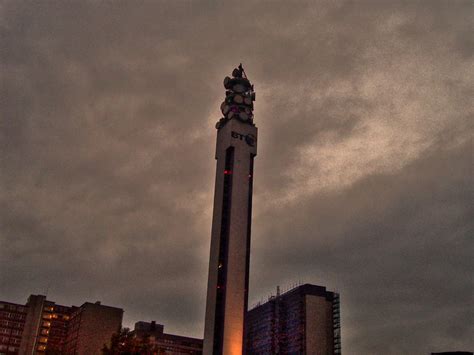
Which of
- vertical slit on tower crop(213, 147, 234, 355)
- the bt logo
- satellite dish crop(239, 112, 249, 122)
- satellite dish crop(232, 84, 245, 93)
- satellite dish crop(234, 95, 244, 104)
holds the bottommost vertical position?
vertical slit on tower crop(213, 147, 234, 355)

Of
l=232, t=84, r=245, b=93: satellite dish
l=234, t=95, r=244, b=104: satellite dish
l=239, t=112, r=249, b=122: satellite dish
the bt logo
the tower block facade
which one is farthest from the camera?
l=232, t=84, r=245, b=93: satellite dish

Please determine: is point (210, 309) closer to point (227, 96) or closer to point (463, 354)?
point (227, 96)

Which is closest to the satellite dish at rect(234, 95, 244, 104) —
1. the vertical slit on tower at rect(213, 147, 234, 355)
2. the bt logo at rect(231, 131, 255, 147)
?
the bt logo at rect(231, 131, 255, 147)

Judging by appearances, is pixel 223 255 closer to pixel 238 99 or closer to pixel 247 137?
pixel 247 137

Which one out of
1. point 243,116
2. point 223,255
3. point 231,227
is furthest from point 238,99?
point 223,255

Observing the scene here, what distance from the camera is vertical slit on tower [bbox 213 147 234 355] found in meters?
132

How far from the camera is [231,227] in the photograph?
468 feet

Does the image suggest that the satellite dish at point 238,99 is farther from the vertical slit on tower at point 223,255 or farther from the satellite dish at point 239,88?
the vertical slit on tower at point 223,255

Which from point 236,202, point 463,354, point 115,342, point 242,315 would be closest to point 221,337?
point 242,315

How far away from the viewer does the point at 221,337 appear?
5138 inches

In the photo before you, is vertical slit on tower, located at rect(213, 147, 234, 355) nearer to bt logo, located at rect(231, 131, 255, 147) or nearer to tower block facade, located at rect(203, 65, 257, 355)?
tower block facade, located at rect(203, 65, 257, 355)

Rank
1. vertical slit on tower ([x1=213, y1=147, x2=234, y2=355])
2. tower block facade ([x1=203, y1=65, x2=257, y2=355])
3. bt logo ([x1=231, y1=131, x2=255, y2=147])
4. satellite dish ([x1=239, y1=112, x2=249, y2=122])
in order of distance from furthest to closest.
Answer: satellite dish ([x1=239, y1=112, x2=249, y2=122]) < bt logo ([x1=231, y1=131, x2=255, y2=147]) < tower block facade ([x1=203, y1=65, x2=257, y2=355]) < vertical slit on tower ([x1=213, y1=147, x2=234, y2=355])

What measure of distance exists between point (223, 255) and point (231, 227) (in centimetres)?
772

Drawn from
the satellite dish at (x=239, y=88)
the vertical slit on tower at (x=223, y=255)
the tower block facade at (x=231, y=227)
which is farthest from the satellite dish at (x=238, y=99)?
the vertical slit on tower at (x=223, y=255)
